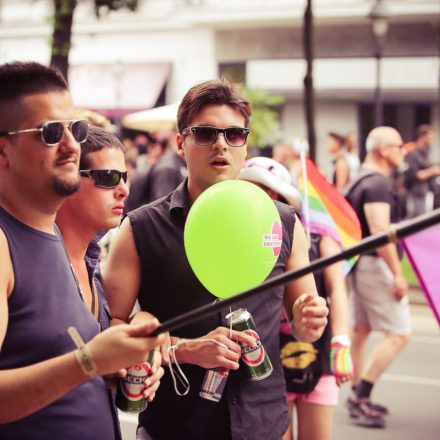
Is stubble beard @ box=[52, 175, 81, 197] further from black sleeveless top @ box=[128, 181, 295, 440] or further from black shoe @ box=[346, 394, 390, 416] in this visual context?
black shoe @ box=[346, 394, 390, 416]

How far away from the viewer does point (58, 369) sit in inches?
70.2

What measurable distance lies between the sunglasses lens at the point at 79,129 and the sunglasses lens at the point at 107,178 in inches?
23.9

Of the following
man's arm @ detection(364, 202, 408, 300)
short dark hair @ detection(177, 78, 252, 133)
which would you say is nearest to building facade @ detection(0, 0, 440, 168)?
man's arm @ detection(364, 202, 408, 300)

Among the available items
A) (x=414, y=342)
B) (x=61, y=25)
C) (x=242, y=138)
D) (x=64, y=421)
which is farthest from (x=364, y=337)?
(x=61, y=25)

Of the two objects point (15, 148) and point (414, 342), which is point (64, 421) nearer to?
point (15, 148)

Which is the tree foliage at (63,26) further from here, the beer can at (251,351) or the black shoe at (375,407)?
the beer can at (251,351)

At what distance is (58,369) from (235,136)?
122 centimetres

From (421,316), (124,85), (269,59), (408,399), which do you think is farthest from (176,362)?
(124,85)

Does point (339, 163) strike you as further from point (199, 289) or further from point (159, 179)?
point (199, 289)

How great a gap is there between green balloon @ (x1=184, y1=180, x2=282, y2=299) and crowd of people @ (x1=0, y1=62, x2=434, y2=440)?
0.59 ft

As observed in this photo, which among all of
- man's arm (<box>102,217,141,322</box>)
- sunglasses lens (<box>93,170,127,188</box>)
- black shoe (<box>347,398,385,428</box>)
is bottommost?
black shoe (<box>347,398,385,428</box>)

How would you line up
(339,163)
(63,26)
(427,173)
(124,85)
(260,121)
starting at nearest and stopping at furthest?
(63,26)
(339,163)
(427,173)
(260,121)
(124,85)

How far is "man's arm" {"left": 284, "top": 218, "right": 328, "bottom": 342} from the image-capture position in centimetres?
254

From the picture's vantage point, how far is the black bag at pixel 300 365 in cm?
379
